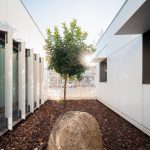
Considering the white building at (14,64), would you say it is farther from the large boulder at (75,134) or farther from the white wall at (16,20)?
the large boulder at (75,134)

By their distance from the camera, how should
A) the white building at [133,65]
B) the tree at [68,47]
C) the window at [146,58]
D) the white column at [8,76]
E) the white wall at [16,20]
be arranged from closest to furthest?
1. the white building at [133,65]
2. the white column at [8,76]
3. the window at [146,58]
4. the white wall at [16,20]
5. the tree at [68,47]

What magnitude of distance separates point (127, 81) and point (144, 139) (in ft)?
10.5

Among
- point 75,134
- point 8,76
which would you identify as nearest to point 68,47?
point 8,76

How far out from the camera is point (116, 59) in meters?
10.8

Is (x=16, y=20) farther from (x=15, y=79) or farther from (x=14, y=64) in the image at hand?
(x=15, y=79)

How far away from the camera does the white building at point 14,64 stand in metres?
6.36

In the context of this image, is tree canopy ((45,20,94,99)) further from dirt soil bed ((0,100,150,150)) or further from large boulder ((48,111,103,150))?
large boulder ((48,111,103,150))

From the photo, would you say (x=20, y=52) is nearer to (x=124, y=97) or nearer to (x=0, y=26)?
(x=0, y=26)

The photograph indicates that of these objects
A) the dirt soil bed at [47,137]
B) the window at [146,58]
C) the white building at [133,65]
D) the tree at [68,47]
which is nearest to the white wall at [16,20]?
the tree at [68,47]

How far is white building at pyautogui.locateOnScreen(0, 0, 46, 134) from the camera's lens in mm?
6364

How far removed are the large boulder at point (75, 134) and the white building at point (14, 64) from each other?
8.74ft

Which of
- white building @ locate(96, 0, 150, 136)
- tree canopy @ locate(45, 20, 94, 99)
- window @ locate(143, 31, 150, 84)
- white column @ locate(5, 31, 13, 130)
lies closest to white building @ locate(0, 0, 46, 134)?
white column @ locate(5, 31, 13, 130)

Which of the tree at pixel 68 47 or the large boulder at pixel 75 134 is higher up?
the tree at pixel 68 47

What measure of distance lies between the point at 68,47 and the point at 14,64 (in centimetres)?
318
